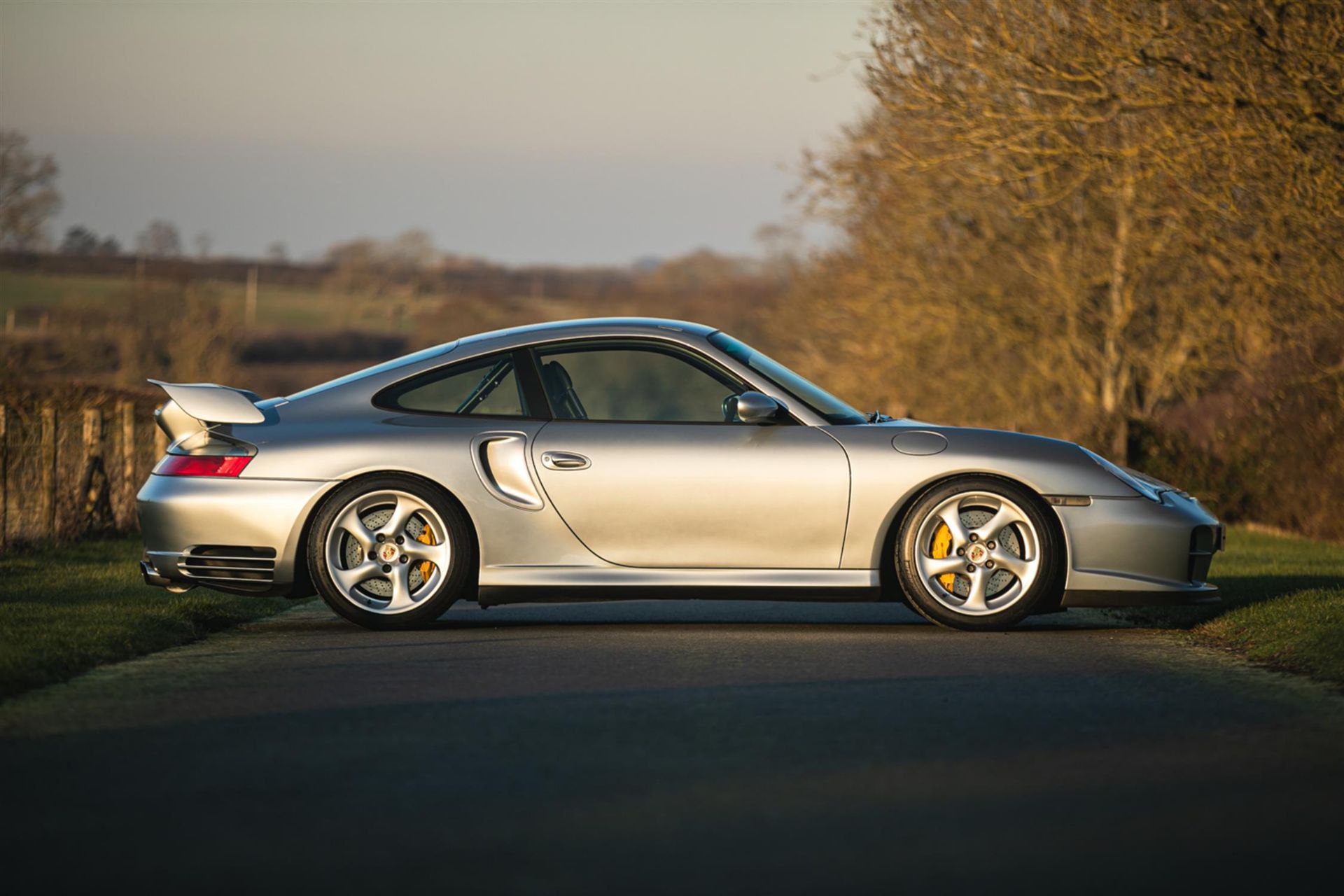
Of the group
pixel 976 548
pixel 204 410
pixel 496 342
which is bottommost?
pixel 976 548

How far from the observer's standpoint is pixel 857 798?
5.02 meters

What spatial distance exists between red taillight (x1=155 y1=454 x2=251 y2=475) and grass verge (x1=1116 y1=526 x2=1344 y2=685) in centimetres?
483

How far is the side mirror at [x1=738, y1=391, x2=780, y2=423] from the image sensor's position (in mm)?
8398

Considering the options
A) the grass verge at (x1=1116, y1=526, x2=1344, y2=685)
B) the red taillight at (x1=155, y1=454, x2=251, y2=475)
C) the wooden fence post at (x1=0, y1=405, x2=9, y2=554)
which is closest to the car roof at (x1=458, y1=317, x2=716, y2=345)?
the red taillight at (x1=155, y1=454, x2=251, y2=475)

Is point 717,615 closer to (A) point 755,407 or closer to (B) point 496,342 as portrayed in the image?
(A) point 755,407

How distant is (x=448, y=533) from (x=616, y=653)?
1.12 m

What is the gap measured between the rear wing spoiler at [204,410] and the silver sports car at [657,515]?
0.01 m

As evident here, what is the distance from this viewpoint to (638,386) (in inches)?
355

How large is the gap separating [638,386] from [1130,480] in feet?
8.27

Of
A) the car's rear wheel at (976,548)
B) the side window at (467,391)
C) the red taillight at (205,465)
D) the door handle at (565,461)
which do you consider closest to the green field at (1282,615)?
the car's rear wheel at (976,548)

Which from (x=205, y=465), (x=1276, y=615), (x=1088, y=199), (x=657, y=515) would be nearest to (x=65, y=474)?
(x=205, y=465)

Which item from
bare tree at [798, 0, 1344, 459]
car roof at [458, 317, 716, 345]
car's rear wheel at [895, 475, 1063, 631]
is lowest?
car's rear wheel at [895, 475, 1063, 631]

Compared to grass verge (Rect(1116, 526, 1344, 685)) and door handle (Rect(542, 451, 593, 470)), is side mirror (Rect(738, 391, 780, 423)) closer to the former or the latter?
door handle (Rect(542, 451, 593, 470))

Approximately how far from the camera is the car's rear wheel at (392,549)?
8.47m
